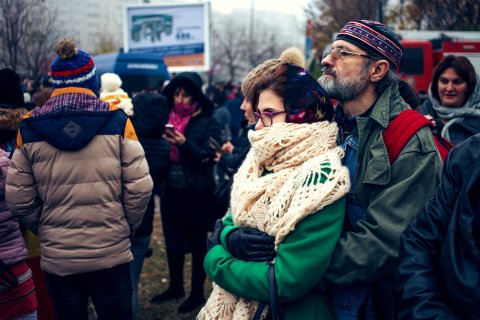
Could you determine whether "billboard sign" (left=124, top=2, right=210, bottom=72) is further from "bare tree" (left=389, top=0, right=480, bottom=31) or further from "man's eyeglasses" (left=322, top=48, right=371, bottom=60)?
"bare tree" (left=389, top=0, right=480, bottom=31)

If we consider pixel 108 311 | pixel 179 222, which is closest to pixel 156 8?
pixel 179 222

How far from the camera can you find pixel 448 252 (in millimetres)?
1657

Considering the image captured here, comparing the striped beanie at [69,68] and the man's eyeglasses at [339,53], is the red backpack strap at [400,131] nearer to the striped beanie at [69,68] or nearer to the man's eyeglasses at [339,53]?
the man's eyeglasses at [339,53]

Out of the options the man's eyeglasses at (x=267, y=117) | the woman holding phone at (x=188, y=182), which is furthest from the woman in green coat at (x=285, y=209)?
the woman holding phone at (x=188, y=182)

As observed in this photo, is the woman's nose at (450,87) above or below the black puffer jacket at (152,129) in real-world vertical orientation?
above

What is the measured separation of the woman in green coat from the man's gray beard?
0.44ft

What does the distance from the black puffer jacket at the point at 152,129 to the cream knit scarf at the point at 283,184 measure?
1.92 m

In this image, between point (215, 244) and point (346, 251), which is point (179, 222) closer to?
point (215, 244)

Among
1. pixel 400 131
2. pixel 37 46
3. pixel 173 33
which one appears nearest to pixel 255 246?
Result: pixel 400 131

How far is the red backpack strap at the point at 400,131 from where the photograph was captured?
2113 millimetres

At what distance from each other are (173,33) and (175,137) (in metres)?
6.48

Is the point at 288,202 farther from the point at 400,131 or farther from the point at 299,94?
the point at 400,131

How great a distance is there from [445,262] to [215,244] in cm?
103

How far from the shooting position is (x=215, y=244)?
230 cm
